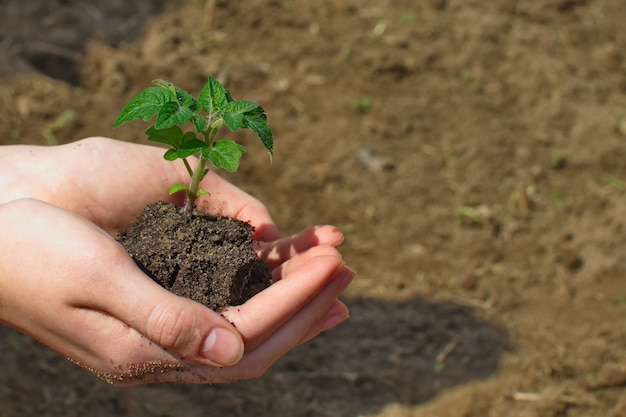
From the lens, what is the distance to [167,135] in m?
2.25

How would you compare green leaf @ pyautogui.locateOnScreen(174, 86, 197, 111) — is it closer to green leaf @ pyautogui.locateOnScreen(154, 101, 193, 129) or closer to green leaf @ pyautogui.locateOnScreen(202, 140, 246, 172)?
green leaf @ pyautogui.locateOnScreen(154, 101, 193, 129)

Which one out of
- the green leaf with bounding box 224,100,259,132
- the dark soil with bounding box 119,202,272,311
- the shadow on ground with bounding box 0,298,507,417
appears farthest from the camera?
the shadow on ground with bounding box 0,298,507,417

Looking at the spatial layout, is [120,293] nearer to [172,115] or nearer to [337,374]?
[172,115]

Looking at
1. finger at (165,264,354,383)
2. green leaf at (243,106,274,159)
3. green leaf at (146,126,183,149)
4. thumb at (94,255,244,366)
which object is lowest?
finger at (165,264,354,383)

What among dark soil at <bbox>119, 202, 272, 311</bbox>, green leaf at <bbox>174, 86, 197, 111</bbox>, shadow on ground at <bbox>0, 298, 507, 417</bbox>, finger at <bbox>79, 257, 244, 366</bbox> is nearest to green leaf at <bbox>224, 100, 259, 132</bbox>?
green leaf at <bbox>174, 86, 197, 111</bbox>

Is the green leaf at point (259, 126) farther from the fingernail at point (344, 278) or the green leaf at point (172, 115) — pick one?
the fingernail at point (344, 278)

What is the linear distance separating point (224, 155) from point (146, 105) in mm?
256

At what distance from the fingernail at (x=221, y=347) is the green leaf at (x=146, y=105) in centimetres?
62

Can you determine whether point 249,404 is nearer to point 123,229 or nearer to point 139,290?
point 123,229

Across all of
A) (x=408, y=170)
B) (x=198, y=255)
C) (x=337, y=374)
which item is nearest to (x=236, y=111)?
(x=198, y=255)

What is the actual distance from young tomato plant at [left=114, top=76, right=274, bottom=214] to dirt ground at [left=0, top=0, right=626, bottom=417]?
131 cm

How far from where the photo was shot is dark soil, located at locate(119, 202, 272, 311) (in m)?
2.29

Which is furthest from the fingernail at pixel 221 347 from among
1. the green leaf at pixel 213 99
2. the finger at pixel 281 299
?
the green leaf at pixel 213 99

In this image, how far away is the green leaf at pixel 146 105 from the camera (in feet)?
6.87
